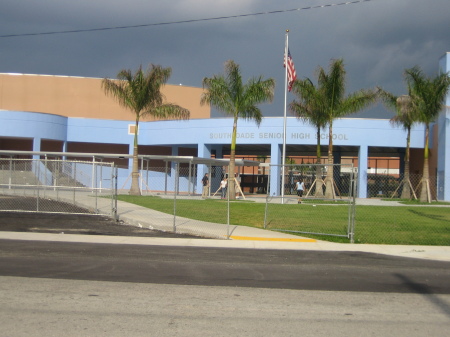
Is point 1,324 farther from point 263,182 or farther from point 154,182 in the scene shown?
point 263,182

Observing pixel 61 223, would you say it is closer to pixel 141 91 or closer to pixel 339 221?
pixel 339 221

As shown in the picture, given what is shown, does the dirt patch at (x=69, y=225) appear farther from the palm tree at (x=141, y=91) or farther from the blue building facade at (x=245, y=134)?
the blue building facade at (x=245, y=134)

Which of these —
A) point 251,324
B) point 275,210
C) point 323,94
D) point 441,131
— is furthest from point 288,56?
point 251,324

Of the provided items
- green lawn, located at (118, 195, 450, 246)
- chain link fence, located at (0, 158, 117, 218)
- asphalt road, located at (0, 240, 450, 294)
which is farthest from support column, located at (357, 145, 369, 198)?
Result: asphalt road, located at (0, 240, 450, 294)

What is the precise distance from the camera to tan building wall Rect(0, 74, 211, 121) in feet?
162

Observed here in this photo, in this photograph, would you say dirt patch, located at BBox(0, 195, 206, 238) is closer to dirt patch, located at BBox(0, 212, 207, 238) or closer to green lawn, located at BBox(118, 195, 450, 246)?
dirt patch, located at BBox(0, 212, 207, 238)

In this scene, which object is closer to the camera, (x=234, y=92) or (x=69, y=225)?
(x=69, y=225)

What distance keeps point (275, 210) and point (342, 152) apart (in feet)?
87.1

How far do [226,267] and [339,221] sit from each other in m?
10.5

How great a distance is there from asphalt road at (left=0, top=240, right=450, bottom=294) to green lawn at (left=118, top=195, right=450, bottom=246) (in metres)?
3.50

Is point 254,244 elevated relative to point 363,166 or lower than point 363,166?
lower

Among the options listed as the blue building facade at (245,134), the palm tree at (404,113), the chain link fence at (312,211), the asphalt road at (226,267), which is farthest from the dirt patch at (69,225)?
the palm tree at (404,113)

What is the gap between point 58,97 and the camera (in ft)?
164

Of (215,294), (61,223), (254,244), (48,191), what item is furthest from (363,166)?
(215,294)
